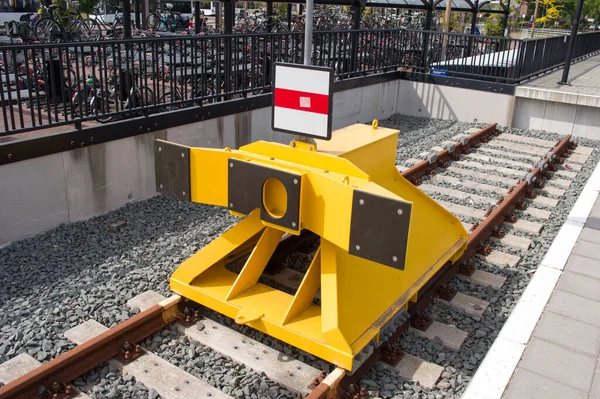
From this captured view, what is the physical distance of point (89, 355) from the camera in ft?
12.6

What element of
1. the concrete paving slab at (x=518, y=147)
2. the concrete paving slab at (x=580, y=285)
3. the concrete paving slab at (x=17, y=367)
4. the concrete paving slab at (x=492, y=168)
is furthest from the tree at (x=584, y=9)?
the concrete paving slab at (x=17, y=367)

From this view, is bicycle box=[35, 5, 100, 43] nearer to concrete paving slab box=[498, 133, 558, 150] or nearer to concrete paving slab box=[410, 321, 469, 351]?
concrete paving slab box=[498, 133, 558, 150]

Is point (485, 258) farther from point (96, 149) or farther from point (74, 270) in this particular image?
point (96, 149)

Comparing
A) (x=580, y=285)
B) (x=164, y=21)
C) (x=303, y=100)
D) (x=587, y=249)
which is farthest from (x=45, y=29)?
(x=580, y=285)

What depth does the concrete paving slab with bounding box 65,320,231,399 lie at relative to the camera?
12.1 feet

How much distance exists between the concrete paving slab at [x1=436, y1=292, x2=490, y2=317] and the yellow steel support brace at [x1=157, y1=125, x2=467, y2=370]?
0.35 m

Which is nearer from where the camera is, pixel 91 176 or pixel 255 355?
pixel 255 355

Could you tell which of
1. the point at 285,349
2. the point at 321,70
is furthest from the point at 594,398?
the point at 321,70

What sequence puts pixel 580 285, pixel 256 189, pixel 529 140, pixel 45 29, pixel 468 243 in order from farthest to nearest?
pixel 45 29
pixel 529 140
pixel 468 243
pixel 580 285
pixel 256 189

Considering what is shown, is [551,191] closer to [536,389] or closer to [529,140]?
[529,140]

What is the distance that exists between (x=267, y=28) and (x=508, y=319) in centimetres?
1459

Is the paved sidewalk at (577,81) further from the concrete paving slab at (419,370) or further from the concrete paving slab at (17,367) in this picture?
the concrete paving slab at (17,367)

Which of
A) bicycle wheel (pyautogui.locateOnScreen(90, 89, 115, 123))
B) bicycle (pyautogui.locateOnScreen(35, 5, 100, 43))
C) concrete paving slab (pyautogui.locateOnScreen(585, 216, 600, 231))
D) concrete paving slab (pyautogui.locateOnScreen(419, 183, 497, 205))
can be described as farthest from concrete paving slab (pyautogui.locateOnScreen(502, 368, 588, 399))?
bicycle (pyautogui.locateOnScreen(35, 5, 100, 43))

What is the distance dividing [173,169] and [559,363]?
328 centimetres
